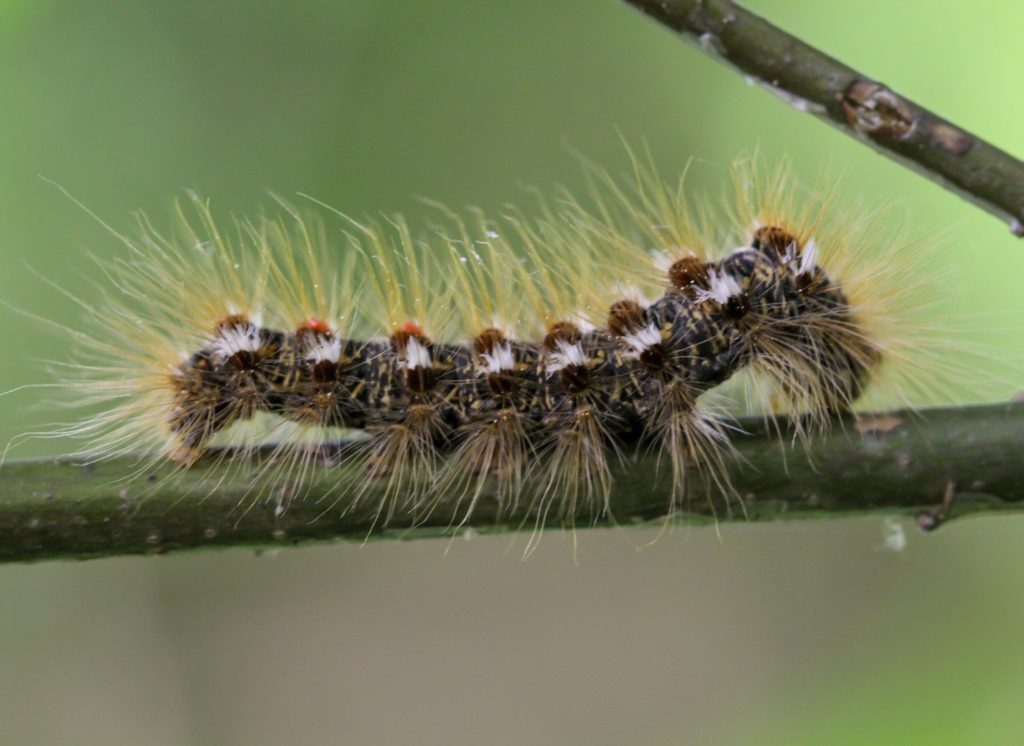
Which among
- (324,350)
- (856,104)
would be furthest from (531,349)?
(856,104)

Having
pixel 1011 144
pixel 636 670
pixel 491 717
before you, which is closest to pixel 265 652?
pixel 491 717

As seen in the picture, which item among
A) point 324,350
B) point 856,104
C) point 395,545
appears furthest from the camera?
point 395,545

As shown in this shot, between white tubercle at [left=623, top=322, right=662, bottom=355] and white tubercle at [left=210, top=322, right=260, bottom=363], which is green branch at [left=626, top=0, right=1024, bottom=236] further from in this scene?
white tubercle at [left=210, top=322, right=260, bottom=363]

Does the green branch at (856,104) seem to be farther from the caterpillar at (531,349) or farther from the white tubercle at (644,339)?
the white tubercle at (644,339)

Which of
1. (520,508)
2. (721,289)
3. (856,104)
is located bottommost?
(520,508)

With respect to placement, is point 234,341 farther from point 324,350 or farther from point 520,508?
point 520,508

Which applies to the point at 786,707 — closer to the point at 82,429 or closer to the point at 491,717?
the point at 82,429
